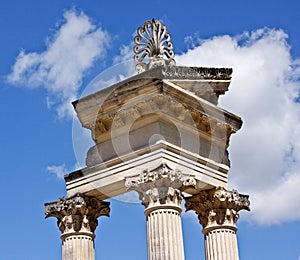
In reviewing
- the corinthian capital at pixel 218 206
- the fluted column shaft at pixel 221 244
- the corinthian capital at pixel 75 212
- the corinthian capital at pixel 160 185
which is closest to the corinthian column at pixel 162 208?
the corinthian capital at pixel 160 185

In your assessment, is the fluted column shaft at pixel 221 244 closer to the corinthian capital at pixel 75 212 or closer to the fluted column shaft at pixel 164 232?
the fluted column shaft at pixel 164 232

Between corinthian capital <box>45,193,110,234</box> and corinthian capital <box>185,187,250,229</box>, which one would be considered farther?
corinthian capital <box>45,193,110,234</box>

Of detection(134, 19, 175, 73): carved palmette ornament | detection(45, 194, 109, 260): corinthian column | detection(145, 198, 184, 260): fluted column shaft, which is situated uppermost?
detection(134, 19, 175, 73): carved palmette ornament

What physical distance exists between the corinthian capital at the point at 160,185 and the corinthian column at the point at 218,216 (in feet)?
9.82

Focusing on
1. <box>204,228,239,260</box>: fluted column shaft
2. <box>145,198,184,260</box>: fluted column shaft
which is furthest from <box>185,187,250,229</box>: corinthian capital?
<box>145,198,184,260</box>: fluted column shaft

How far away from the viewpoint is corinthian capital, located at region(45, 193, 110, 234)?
35.8 meters

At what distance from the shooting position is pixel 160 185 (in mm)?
32750

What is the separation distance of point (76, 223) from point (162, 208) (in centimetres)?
540

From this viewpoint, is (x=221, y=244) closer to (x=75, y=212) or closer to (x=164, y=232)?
(x=164, y=232)

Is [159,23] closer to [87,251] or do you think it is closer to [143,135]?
[143,135]

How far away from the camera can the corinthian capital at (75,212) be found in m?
35.8

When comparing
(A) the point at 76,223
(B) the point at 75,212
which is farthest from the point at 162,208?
(A) the point at 76,223

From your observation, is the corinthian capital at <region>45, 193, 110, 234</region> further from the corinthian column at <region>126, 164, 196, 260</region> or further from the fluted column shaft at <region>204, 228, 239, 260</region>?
the fluted column shaft at <region>204, 228, 239, 260</region>

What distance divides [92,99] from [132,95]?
94.8 inches
